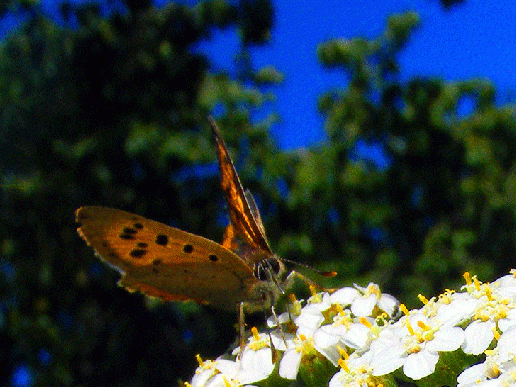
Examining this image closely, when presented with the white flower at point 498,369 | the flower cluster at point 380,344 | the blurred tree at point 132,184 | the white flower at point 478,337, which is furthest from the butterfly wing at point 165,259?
the blurred tree at point 132,184

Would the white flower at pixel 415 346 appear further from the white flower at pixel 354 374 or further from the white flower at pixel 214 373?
the white flower at pixel 214 373

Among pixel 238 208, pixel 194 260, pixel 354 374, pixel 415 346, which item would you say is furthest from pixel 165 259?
pixel 415 346

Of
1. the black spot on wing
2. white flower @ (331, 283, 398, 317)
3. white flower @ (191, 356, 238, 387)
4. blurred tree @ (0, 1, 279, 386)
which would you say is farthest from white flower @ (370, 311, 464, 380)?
blurred tree @ (0, 1, 279, 386)

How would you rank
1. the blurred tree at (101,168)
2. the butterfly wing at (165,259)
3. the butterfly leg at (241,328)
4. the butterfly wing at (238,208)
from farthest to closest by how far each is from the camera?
the blurred tree at (101,168)
the butterfly wing at (238,208)
the butterfly wing at (165,259)
the butterfly leg at (241,328)

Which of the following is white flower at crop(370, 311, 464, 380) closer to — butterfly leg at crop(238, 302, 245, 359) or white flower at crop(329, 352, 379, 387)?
white flower at crop(329, 352, 379, 387)

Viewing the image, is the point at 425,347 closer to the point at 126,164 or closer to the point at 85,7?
the point at 126,164

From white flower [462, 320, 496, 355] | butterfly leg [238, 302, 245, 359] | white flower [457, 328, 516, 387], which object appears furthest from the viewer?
butterfly leg [238, 302, 245, 359]

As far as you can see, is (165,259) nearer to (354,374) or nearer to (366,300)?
(366,300)
